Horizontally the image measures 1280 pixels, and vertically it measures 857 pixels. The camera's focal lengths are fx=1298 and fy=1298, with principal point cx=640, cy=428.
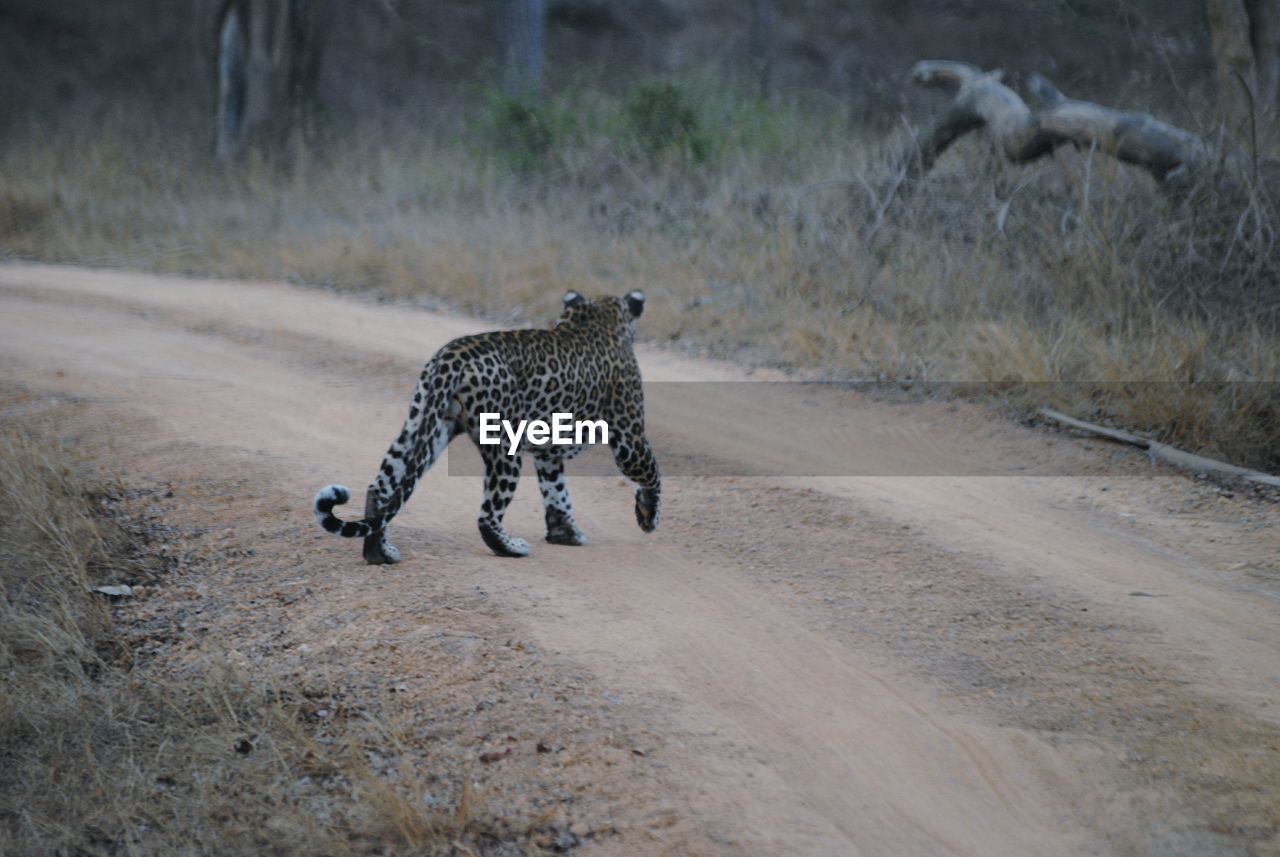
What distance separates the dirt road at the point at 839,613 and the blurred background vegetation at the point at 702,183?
4.84ft

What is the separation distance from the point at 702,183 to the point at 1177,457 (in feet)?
24.9

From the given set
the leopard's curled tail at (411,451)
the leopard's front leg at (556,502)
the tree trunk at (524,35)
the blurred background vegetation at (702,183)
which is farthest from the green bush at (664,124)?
the leopard's curled tail at (411,451)

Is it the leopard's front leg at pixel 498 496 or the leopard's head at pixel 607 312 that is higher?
the leopard's head at pixel 607 312

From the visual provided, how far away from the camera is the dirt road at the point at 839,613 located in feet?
13.3

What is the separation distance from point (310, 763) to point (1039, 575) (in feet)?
10.9

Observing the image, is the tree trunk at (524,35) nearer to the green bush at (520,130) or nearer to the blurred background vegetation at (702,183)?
the blurred background vegetation at (702,183)

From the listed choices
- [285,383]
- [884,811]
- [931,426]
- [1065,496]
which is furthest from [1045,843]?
[285,383]

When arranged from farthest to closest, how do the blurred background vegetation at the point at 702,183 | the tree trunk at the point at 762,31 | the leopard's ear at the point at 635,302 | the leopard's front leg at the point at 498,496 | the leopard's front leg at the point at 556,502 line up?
1. the tree trunk at the point at 762,31
2. the blurred background vegetation at the point at 702,183
3. the leopard's ear at the point at 635,302
4. the leopard's front leg at the point at 556,502
5. the leopard's front leg at the point at 498,496

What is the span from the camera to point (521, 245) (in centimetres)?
1258

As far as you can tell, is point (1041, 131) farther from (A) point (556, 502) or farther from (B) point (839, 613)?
(B) point (839, 613)

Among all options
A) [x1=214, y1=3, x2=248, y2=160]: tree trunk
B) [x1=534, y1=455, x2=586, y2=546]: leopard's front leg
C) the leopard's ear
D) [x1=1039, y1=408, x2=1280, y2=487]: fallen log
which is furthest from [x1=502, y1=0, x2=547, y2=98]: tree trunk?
[x1=534, y1=455, x2=586, y2=546]: leopard's front leg

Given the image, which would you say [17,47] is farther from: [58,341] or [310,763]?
[310,763]

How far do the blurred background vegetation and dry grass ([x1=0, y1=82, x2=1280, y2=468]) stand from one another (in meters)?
0.04

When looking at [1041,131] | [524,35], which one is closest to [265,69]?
[524,35]
